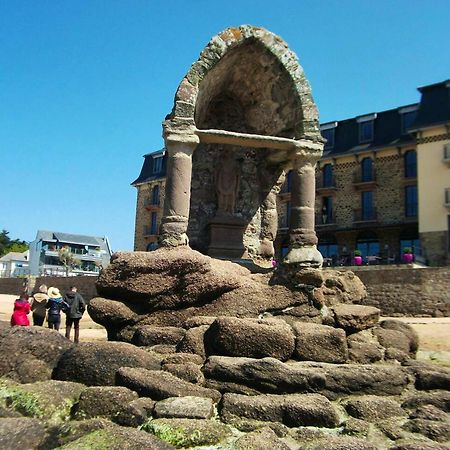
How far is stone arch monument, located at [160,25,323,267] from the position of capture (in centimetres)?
694

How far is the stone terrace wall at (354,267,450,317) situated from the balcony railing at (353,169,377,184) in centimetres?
1296

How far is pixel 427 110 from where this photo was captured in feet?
101

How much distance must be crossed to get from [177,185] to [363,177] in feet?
98.8

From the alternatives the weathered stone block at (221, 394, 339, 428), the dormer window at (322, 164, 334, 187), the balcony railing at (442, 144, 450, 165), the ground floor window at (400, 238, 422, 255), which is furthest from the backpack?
the dormer window at (322, 164, 334, 187)

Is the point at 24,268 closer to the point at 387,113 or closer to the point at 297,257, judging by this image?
the point at 387,113

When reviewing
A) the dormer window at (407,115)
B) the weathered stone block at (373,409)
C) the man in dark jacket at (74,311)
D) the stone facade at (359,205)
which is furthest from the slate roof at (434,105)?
the weathered stone block at (373,409)

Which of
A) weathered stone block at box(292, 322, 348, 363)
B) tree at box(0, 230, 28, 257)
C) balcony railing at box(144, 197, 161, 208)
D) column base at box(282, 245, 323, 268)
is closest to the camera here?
weathered stone block at box(292, 322, 348, 363)

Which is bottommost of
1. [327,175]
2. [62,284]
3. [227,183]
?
[62,284]

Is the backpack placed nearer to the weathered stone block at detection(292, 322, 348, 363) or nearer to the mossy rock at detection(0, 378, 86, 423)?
the mossy rock at detection(0, 378, 86, 423)

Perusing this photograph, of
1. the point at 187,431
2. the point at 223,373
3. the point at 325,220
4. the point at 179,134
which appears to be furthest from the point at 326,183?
the point at 187,431

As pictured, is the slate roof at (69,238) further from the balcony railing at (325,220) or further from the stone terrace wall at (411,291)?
the stone terrace wall at (411,291)

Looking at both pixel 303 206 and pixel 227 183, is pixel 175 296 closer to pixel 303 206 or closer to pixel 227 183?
pixel 303 206

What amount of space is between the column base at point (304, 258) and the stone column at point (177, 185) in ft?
4.69

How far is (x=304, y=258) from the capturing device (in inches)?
256
